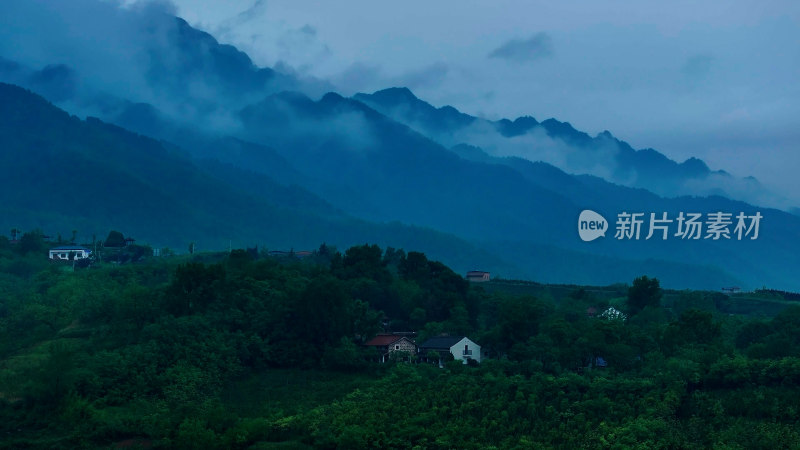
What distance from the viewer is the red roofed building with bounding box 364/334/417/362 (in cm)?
3706

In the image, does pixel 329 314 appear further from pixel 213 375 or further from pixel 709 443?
pixel 709 443

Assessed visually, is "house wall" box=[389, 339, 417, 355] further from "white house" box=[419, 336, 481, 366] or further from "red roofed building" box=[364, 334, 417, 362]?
"white house" box=[419, 336, 481, 366]

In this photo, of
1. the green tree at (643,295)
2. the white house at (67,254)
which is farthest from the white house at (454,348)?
the white house at (67,254)

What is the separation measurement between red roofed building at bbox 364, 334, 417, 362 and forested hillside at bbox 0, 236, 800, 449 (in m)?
0.52

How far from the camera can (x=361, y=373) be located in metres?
35.4

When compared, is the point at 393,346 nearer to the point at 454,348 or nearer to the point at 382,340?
the point at 382,340

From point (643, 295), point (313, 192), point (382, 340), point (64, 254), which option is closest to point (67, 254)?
point (64, 254)

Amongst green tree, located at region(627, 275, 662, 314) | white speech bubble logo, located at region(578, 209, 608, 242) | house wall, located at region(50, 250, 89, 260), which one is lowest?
green tree, located at region(627, 275, 662, 314)

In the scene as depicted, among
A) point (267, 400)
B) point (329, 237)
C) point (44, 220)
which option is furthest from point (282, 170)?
point (267, 400)

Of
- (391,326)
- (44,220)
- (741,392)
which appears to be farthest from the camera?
(44,220)

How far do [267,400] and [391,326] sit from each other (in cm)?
1111

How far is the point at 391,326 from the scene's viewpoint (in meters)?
43.2

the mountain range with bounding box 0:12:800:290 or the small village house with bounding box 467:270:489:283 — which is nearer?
the small village house with bounding box 467:270:489:283

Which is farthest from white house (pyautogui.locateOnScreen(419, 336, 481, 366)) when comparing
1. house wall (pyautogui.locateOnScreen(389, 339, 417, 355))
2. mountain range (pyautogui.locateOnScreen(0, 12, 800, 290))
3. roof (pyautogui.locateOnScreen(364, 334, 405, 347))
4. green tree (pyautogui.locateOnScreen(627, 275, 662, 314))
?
mountain range (pyautogui.locateOnScreen(0, 12, 800, 290))
